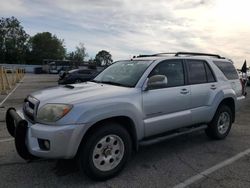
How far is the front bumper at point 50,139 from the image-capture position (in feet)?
12.9

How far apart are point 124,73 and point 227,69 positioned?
2.60 metres

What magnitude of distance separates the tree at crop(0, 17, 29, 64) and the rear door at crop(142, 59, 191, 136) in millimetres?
90490

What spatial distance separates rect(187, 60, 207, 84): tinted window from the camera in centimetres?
582

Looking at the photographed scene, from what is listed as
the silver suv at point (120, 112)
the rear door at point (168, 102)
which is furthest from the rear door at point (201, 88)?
the rear door at point (168, 102)

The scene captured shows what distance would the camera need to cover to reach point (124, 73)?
5.39 metres

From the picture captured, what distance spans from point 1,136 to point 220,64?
479 cm

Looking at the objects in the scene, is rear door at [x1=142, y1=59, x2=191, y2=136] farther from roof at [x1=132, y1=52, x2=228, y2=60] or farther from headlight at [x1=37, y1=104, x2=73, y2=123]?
headlight at [x1=37, y1=104, x2=73, y2=123]

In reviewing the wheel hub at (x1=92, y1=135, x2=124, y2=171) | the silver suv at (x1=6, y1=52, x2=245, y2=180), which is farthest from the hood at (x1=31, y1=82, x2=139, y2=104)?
the wheel hub at (x1=92, y1=135, x2=124, y2=171)

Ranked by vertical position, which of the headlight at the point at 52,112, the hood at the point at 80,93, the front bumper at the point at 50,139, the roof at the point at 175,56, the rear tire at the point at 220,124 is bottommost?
the rear tire at the point at 220,124

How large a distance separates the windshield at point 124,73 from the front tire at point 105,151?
883mm

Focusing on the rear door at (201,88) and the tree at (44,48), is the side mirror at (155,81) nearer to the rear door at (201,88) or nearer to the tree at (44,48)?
the rear door at (201,88)

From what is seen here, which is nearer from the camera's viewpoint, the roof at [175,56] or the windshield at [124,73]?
the windshield at [124,73]

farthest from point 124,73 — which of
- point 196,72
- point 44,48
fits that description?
point 44,48

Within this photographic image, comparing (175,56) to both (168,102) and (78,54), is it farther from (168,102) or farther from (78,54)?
(78,54)
